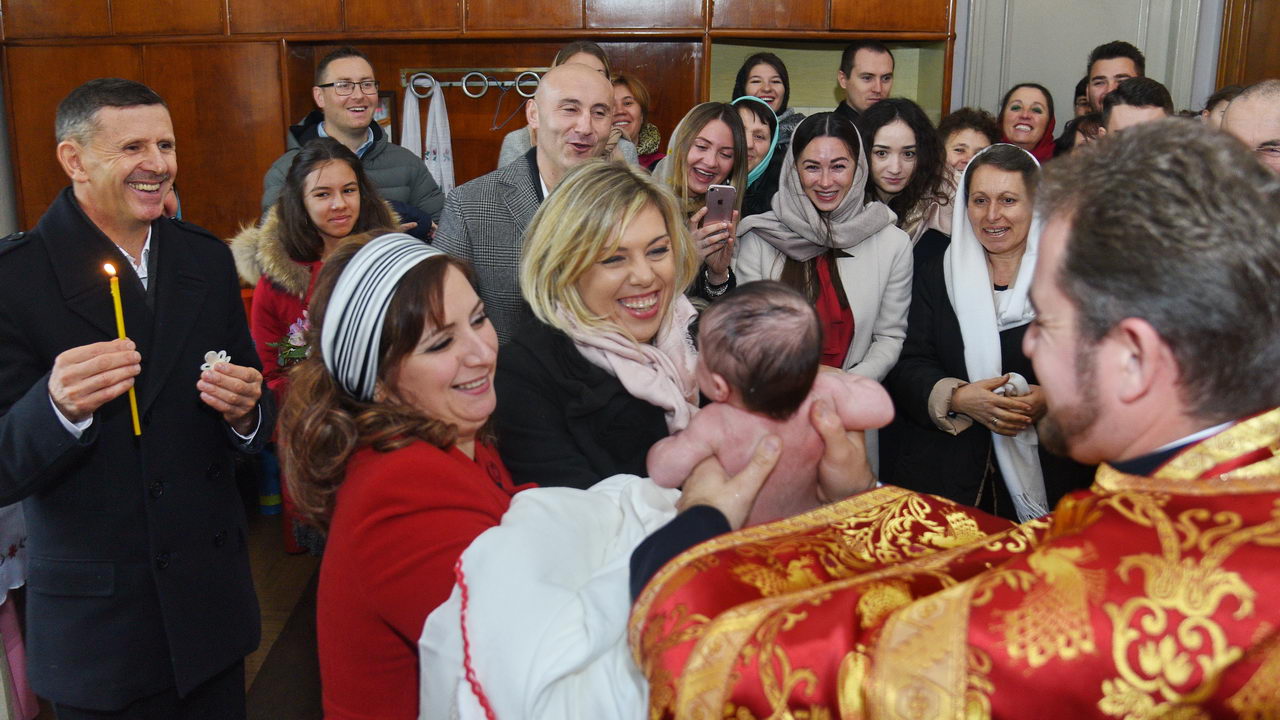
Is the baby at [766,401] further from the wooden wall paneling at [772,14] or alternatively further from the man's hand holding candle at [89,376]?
the wooden wall paneling at [772,14]

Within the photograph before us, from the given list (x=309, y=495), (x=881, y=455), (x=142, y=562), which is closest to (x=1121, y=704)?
(x=309, y=495)

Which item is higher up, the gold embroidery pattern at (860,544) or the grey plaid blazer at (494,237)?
the grey plaid blazer at (494,237)

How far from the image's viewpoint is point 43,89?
6.11m

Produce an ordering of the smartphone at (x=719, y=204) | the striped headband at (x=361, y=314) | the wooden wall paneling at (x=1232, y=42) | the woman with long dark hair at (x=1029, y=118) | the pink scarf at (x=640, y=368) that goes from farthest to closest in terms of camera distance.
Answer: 1. the wooden wall paneling at (x=1232, y=42)
2. the woman with long dark hair at (x=1029, y=118)
3. the smartphone at (x=719, y=204)
4. the pink scarf at (x=640, y=368)
5. the striped headband at (x=361, y=314)

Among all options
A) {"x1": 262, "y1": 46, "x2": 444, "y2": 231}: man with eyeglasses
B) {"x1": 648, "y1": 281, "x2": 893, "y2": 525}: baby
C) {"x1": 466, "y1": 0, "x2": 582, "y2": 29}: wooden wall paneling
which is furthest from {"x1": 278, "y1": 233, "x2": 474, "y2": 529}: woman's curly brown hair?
{"x1": 466, "y1": 0, "x2": 582, "y2": 29}: wooden wall paneling

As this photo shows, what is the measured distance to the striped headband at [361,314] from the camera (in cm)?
142

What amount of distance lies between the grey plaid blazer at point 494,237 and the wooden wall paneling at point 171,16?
13.7ft

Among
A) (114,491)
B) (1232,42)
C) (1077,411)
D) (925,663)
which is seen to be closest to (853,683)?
(925,663)

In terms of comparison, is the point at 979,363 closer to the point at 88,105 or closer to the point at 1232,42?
the point at 88,105

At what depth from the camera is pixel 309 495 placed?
57.4 inches

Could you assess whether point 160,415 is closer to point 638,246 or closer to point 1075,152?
A: point 638,246

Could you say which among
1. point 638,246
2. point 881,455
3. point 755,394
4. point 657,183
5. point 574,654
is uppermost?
point 657,183

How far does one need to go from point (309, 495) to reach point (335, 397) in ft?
0.52

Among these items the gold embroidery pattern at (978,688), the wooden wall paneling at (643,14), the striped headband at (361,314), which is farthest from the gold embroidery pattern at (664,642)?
the wooden wall paneling at (643,14)
